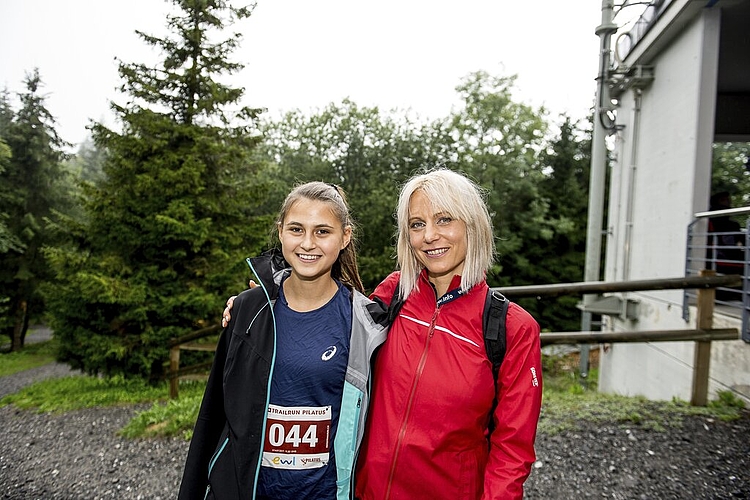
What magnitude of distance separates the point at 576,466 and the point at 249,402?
2806 mm

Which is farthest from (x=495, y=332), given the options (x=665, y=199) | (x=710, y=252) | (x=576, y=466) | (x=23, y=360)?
(x=23, y=360)

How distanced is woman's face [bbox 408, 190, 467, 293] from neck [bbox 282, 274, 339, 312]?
452 mm

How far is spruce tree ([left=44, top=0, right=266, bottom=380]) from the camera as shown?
10.5m

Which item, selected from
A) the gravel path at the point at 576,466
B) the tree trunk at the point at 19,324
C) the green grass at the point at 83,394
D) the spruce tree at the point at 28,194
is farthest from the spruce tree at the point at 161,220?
the tree trunk at the point at 19,324

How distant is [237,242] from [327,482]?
10042 mm

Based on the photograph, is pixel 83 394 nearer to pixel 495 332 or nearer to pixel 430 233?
pixel 430 233

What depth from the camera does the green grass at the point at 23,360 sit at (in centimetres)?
1862

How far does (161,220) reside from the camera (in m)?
9.96

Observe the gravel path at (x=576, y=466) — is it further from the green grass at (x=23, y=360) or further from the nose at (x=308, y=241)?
the green grass at (x=23, y=360)

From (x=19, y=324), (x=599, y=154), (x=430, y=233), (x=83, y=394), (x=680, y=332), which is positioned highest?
(x=599, y=154)

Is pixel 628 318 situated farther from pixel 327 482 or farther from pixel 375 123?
pixel 375 123

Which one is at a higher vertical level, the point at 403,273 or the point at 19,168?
the point at 19,168

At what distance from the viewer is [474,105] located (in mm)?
23844

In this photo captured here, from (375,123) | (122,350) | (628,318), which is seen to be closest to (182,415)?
(122,350)
